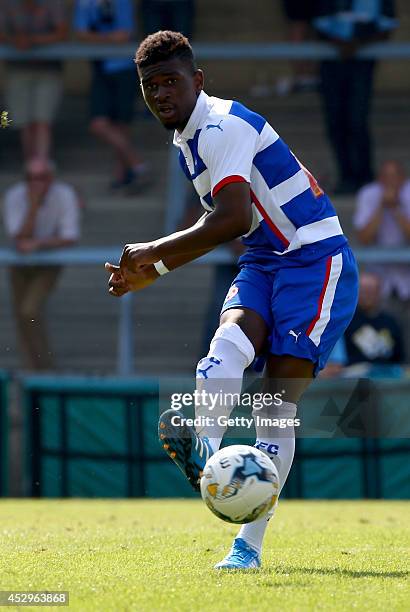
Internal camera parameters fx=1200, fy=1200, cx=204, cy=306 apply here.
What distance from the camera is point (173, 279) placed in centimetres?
1415

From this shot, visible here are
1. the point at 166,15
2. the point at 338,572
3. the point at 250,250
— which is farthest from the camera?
the point at 166,15

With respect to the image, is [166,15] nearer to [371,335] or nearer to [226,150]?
[371,335]

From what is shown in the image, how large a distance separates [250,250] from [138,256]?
700mm

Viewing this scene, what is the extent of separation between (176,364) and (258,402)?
837cm

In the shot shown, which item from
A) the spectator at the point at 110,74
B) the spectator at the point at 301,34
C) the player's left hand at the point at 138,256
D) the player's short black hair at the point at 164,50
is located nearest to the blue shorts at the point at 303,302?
the player's left hand at the point at 138,256

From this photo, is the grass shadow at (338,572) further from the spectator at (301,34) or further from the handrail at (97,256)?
the spectator at (301,34)

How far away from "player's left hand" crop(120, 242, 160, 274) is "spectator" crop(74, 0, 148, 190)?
8515 mm

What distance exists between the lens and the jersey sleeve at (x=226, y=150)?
5.11m

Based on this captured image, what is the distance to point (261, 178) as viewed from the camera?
17.7 ft

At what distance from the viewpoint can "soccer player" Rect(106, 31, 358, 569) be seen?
5.12 metres

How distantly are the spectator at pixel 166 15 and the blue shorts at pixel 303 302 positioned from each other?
8616 mm

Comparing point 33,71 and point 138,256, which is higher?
point 138,256

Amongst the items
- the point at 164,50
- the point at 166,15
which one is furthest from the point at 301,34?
the point at 164,50

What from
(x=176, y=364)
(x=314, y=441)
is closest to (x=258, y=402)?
(x=314, y=441)
